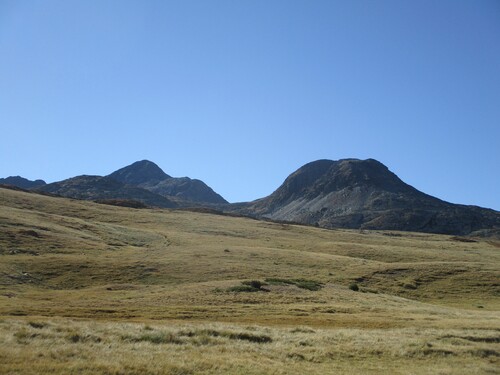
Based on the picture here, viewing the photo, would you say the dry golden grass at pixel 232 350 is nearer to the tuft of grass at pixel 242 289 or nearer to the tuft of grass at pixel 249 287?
the tuft of grass at pixel 242 289

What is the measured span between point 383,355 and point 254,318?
1554 centimetres

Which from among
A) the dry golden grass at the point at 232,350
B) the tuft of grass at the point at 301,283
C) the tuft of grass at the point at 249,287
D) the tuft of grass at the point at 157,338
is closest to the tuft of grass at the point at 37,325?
the dry golden grass at the point at 232,350

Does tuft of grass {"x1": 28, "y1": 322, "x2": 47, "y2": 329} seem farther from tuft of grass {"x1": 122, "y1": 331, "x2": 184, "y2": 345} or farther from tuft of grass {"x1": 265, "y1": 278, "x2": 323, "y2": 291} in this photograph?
tuft of grass {"x1": 265, "y1": 278, "x2": 323, "y2": 291}

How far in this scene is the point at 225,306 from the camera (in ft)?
147

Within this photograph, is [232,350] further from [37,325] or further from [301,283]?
[301,283]

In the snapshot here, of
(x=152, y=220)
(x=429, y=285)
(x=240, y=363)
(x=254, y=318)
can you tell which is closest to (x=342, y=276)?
(x=429, y=285)

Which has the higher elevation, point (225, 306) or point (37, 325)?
point (37, 325)

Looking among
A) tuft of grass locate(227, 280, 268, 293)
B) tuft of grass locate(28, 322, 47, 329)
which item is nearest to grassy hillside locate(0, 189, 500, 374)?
tuft of grass locate(28, 322, 47, 329)

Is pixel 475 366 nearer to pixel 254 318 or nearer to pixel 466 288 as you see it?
pixel 254 318

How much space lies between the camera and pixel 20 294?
157 ft

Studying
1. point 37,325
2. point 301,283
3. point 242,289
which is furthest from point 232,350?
point 301,283

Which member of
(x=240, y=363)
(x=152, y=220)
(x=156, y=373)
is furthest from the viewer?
(x=152, y=220)

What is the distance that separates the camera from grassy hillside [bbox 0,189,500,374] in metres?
21.9

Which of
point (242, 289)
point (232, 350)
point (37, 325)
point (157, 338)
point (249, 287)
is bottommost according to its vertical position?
point (242, 289)
